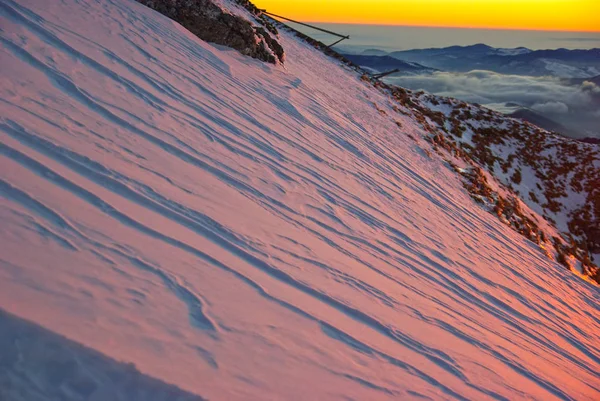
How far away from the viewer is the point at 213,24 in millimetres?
7090

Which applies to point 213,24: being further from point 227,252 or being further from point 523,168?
point 523,168

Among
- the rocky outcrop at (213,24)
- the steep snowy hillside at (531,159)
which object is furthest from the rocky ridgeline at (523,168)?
the rocky outcrop at (213,24)

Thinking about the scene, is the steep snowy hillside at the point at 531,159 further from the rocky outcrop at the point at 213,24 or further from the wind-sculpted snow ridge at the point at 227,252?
the wind-sculpted snow ridge at the point at 227,252

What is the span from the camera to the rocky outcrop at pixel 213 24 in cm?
689

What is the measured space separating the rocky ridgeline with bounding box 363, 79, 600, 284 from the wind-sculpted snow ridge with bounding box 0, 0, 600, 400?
3.42 metres

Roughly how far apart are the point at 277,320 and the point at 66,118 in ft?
6.75

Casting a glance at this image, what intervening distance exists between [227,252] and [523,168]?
15.3 m

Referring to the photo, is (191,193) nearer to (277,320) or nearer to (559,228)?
(277,320)

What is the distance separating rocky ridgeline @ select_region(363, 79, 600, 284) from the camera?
8703 millimetres

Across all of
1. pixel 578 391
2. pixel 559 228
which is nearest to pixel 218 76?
pixel 578 391

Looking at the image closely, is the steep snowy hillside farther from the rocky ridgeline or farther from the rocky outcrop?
the rocky outcrop

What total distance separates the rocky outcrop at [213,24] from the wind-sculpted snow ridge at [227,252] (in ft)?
4.13

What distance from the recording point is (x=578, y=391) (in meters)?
3.13

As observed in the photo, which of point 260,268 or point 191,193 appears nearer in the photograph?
point 260,268
